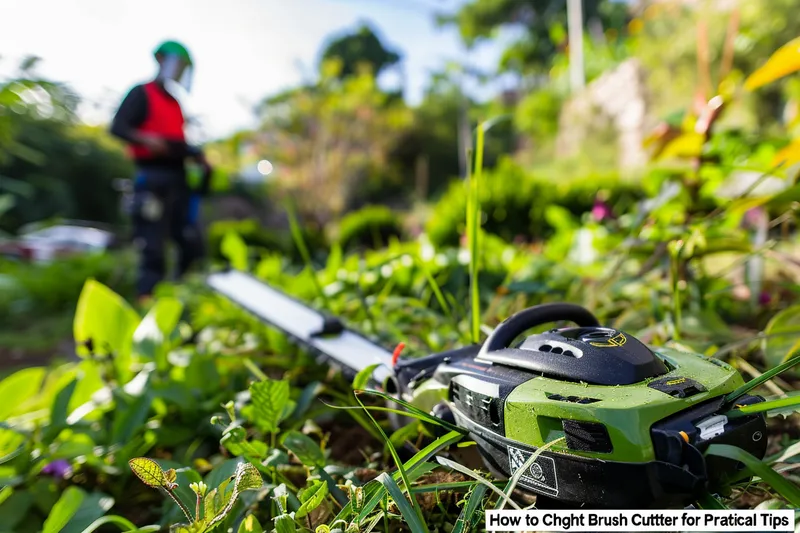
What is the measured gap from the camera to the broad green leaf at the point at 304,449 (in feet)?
2.69

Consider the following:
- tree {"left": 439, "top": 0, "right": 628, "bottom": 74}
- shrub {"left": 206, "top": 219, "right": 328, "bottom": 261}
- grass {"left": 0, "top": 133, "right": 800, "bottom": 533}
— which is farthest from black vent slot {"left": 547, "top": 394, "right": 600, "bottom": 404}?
tree {"left": 439, "top": 0, "right": 628, "bottom": 74}

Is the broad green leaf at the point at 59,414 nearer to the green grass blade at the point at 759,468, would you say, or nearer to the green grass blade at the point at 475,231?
the green grass blade at the point at 475,231

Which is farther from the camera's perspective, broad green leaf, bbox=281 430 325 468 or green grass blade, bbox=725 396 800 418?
broad green leaf, bbox=281 430 325 468

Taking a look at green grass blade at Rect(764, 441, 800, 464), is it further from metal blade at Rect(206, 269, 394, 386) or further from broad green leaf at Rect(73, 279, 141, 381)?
broad green leaf at Rect(73, 279, 141, 381)

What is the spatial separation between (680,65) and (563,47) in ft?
42.4

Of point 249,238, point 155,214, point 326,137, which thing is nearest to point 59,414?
point 155,214

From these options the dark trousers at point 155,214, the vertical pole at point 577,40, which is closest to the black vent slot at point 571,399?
the dark trousers at point 155,214

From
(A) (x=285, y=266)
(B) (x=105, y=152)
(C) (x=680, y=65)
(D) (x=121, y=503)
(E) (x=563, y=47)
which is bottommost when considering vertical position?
(D) (x=121, y=503)

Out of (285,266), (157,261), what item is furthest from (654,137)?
(157,261)

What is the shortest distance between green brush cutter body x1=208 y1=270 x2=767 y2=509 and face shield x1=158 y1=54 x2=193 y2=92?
2.94m

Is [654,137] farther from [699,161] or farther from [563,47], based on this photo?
[563,47]

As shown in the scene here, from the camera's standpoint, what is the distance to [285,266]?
2.86 m

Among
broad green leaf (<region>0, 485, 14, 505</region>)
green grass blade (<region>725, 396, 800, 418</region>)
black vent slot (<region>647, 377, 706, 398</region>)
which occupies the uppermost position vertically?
black vent slot (<region>647, 377, 706, 398</region>)

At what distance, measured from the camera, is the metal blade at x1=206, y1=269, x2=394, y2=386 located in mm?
1094
